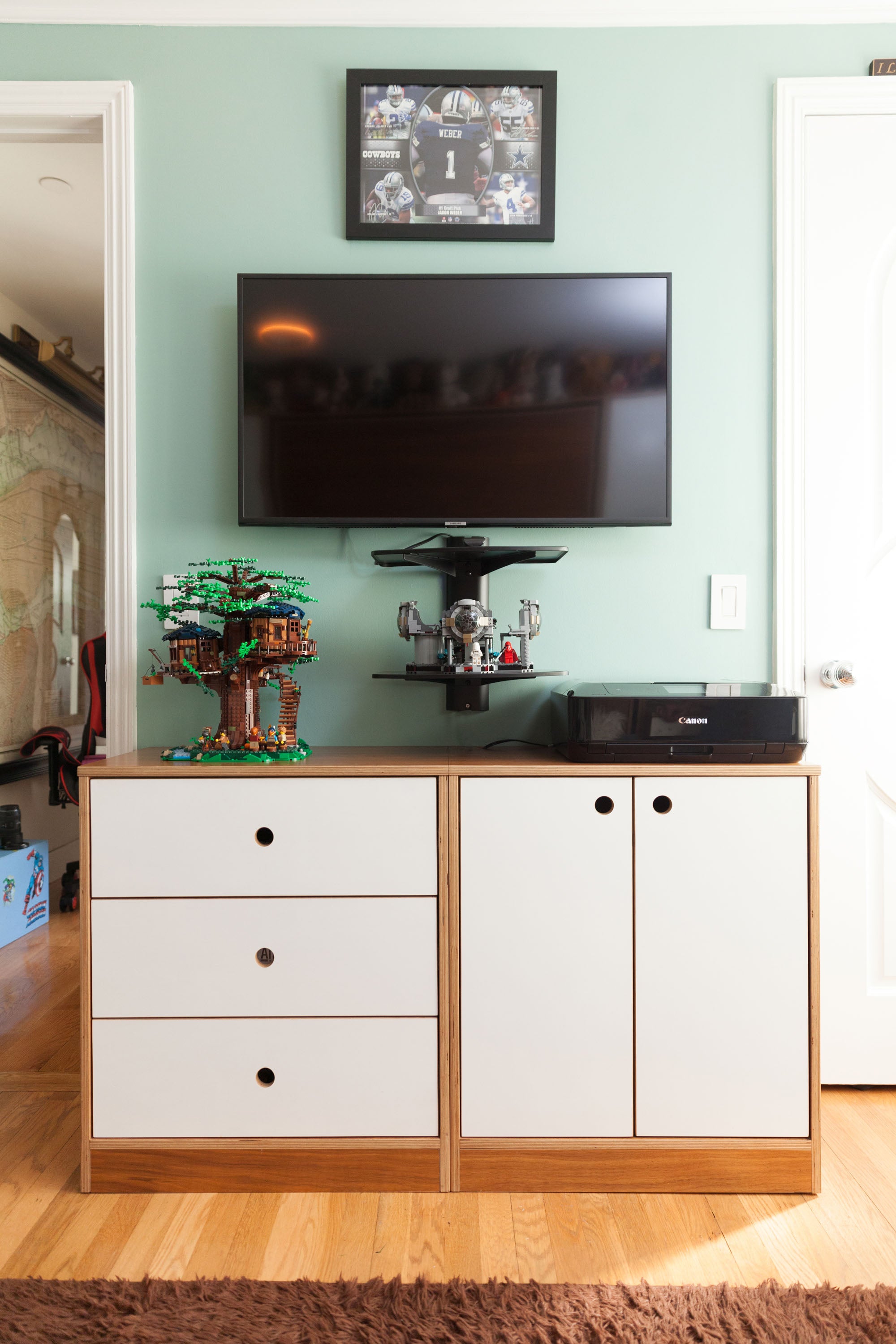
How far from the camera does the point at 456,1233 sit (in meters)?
1.49

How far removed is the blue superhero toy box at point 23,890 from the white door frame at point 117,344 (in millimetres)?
1653

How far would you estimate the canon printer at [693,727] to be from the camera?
1.61m

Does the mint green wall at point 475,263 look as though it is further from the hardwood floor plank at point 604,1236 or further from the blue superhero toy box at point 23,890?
the blue superhero toy box at point 23,890

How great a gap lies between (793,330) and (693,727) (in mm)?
1075

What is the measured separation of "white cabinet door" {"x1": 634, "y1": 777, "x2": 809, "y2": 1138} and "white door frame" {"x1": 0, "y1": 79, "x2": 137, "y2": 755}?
1.24 m

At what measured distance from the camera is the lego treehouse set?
67.9 inches

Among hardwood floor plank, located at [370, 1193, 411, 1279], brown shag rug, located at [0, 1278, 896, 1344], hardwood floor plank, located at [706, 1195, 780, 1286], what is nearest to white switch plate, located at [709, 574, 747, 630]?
hardwood floor plank, located at [706, 1195, 780, 1286]

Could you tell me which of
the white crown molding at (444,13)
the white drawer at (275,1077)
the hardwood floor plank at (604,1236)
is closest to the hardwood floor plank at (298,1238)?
the white drawer at (275,1077)

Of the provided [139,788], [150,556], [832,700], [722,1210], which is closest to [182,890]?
[139,788]

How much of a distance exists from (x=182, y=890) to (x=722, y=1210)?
119cm

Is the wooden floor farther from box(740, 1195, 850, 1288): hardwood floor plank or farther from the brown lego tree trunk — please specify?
the brown lego tree trunk

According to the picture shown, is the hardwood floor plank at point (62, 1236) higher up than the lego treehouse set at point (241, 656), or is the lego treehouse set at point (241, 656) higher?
the lego treehouse set at point (241, 656)

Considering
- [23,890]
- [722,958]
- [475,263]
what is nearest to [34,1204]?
[722,958]

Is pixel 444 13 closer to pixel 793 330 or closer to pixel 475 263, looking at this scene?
pixel 475 263
